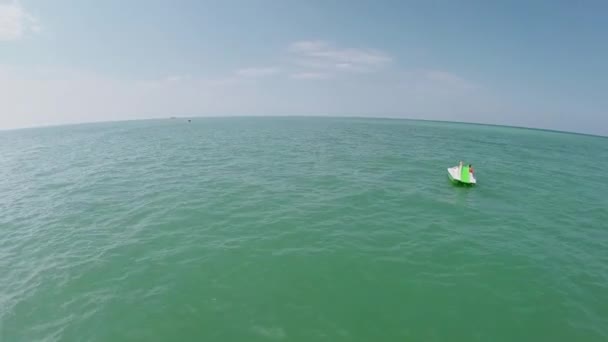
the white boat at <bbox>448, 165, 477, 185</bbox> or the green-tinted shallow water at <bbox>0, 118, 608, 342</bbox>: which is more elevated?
the white boat at <bbox>448, 165, 477, 185</bbox>

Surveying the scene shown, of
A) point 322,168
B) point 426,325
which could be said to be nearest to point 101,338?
point 426,325

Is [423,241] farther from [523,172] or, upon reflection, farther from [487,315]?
[523,172]

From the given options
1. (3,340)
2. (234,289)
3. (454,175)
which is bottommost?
(3,340)

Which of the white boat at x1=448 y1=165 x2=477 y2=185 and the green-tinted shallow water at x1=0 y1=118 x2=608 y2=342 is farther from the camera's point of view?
the white boat at x1=448 y1=165 x2=477 y2=185

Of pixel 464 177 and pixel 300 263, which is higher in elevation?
pixel 464 177

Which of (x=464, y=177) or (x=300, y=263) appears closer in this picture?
(x=300, y=263)

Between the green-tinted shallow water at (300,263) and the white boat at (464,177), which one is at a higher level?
the white boat at (464,177)

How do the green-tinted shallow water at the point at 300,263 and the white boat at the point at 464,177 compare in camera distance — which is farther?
the white boat at the point at 464,177

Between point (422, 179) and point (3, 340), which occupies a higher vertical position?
point (422, 179)
